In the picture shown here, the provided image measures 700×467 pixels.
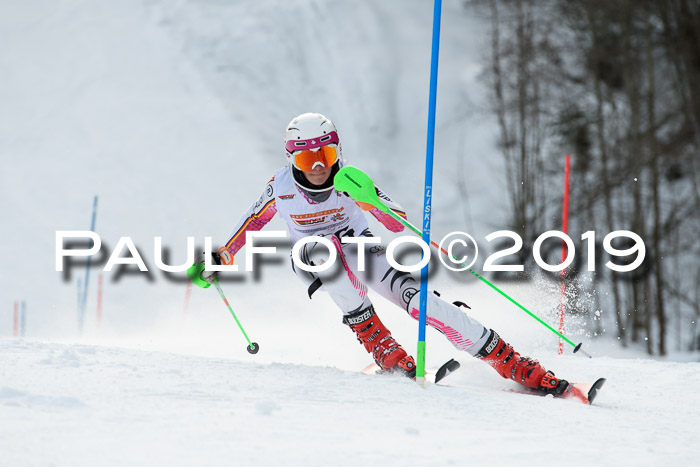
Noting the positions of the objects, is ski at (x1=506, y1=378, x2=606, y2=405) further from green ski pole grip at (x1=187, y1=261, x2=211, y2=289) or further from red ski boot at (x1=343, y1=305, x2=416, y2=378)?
green ski pole grip at (x1=187, y1=261, x2=211, y2=289)

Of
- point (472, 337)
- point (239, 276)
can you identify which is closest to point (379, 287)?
point (472, 337)

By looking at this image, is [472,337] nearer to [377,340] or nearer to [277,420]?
[377,340]

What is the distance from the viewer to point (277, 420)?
2586 mm

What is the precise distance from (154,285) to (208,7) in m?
10.8

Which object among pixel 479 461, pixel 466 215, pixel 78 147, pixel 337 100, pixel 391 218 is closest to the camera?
pixel 479 461

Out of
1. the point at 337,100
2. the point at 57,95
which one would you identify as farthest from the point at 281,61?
the point at 57,95

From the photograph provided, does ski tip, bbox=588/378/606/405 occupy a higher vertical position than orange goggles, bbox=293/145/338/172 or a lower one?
lower

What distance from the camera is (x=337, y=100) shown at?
2027 cm

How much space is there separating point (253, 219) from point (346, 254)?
0.64 meters

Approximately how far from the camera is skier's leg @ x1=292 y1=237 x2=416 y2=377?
13.7ft

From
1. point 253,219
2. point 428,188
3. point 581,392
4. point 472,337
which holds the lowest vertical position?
point 581,392

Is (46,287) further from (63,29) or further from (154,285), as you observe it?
(63,29)

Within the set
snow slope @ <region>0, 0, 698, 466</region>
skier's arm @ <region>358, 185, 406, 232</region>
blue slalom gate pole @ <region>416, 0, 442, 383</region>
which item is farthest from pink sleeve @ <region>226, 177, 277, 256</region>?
blue slalom gate pole @ <region>416, 0, 442, 383</region>

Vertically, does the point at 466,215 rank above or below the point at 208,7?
below
